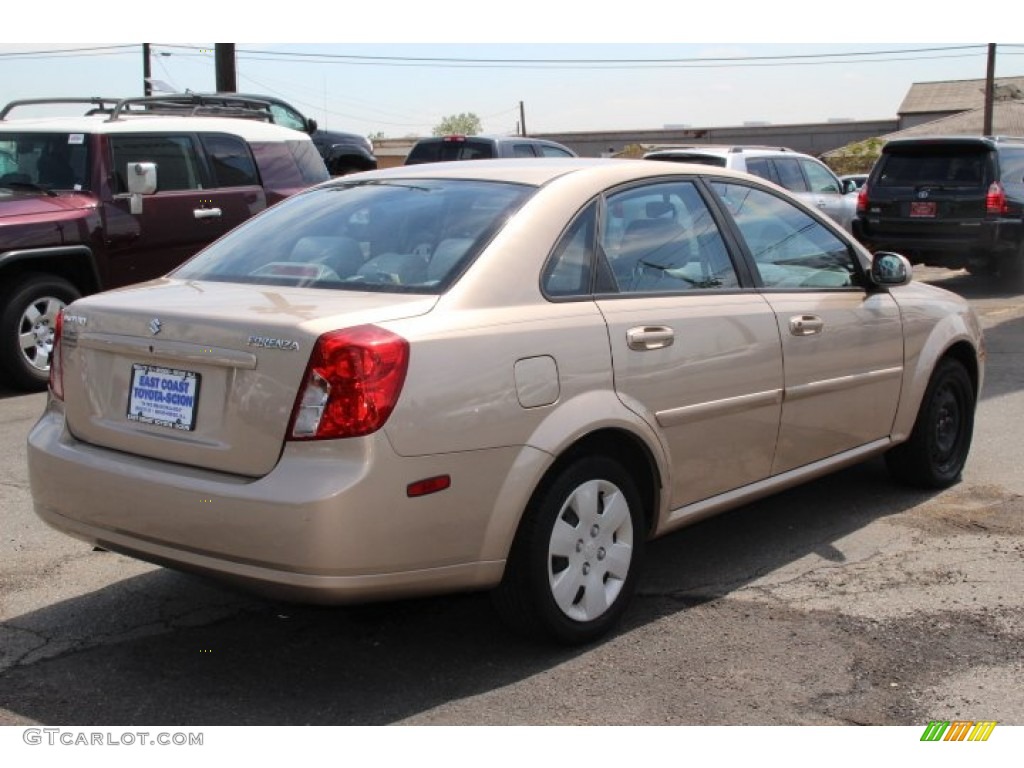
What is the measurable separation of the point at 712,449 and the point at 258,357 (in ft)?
6.10

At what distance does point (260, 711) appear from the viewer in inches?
147

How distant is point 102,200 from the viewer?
931 centimetres

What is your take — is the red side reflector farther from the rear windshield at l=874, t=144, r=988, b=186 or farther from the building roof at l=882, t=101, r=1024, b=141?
the building roof at l=882, t=101, r=1024, b=141

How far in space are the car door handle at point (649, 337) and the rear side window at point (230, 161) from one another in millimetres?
6774

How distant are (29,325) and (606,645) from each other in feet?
20.1

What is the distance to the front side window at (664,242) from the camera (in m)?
4.54

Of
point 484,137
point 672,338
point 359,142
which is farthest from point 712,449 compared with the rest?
point 359,142

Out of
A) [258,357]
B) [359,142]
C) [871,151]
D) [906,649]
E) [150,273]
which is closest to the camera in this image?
[258,357]

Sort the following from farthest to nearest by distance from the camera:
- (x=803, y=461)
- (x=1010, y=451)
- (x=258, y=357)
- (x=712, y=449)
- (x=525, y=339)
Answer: (x=1010, y=451) < (x=803, y=461) < (x=712, y=449) < (x=525, y=339) < (x=258, y=357)

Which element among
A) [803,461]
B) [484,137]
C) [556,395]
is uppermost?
[484,137]

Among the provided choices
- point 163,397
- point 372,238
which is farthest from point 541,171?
point 163,397

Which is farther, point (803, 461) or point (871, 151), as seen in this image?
point (871, 151)

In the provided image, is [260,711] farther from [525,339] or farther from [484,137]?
[484,137]

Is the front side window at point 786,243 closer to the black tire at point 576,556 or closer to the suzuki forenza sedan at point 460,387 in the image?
the suzuki forenza sedan at point 460,387
